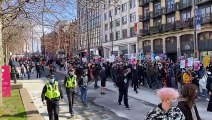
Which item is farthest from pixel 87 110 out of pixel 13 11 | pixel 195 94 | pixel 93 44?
pixel 93 44

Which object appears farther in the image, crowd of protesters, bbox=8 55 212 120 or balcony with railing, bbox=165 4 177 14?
balcony with railing, bbox=165 4 177 14

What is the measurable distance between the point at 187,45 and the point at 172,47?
13.7ft

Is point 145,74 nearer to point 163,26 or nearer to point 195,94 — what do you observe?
point 195,94

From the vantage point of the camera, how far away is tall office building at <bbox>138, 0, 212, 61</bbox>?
4109cm

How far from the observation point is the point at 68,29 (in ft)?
42.3

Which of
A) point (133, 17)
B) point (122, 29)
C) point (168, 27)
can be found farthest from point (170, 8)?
point (122, 29)

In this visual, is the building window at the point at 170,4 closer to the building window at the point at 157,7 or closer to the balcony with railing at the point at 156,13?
the balcony with railing at the point at 156,13

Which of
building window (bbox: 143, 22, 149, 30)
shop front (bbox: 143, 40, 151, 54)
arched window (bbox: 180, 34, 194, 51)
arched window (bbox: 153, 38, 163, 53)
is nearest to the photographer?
arched window (bbox: 180, 34, 194, 51)

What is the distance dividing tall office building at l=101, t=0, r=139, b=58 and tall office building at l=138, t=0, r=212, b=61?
7.29 ft

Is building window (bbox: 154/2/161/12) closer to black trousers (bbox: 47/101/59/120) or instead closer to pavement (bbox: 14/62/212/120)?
pavement (bbox: 14/62/212/120)

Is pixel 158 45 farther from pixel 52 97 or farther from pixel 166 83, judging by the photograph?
pixel 52 97

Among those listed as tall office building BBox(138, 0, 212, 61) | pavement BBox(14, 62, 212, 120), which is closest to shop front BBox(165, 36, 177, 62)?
tall office building BBox(138, 0, 212, 61)

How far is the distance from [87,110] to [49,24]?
3.95m

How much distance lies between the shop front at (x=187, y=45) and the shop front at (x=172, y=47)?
1.74 m
